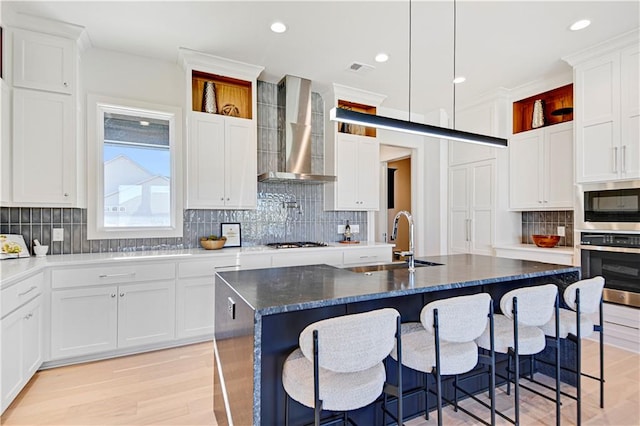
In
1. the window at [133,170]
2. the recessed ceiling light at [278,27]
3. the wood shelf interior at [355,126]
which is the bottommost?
the window at [133,170]

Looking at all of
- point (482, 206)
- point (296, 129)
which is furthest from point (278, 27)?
point (482, 206)

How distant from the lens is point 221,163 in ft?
12.1

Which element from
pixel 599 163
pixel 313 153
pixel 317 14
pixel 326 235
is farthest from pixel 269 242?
pixel 599 163

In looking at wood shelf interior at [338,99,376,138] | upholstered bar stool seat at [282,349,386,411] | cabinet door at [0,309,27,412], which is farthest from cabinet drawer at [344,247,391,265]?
cabinet door at [0,309,27,412]

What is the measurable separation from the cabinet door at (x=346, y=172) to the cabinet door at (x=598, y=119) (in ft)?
7.93

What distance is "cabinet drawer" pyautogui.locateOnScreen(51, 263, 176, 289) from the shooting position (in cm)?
277

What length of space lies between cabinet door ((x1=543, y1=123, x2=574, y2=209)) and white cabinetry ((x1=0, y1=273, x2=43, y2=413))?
5.05 m

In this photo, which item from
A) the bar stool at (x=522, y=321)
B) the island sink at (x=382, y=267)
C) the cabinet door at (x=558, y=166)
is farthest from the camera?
the cabinet door at (x=558, y=166)

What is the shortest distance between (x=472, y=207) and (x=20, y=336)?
489cm

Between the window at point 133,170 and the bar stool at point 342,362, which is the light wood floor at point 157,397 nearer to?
the bar stool at point 342,362

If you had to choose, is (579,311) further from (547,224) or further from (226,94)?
(226,94)

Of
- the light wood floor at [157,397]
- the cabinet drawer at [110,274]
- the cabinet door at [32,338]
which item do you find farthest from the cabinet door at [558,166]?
the cabinet door at [32,338]

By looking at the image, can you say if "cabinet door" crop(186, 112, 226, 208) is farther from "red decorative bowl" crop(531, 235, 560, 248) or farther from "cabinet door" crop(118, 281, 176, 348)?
"red decorative bowl" crop(531, 235, 560, 248)

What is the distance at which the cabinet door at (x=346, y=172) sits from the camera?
14.3ft
